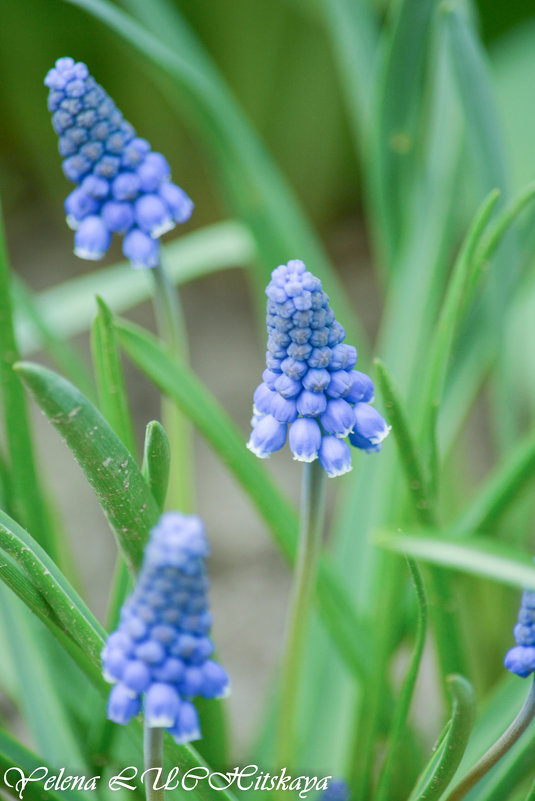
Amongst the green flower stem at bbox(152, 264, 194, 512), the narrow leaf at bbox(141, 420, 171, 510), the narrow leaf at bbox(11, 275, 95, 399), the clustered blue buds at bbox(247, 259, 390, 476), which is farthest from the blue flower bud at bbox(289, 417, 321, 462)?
the narrow leaf at bbox(11, 275, 95, 399)

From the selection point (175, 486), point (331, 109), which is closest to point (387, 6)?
point (331, 109)

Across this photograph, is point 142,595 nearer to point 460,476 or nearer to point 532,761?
point 532,761

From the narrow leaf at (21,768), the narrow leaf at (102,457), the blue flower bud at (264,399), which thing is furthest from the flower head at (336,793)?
the blue flower bud at (264,399)

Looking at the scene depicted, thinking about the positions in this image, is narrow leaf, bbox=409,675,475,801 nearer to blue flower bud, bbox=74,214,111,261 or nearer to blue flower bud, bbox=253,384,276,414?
blue flower bud, bbox=253,384,276,414

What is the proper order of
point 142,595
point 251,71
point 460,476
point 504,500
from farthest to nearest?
point 251,71 < point 460,476 < point 504,500 < point 142,595

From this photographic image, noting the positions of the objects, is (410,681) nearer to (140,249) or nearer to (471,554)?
(471,554)

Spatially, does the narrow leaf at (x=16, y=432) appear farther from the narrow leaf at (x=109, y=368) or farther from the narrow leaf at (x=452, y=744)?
the narrow leaf at (x=452, y=744)

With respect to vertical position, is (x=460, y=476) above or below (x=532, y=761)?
above

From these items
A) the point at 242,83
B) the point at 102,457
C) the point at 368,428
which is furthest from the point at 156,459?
the point at 242,83
